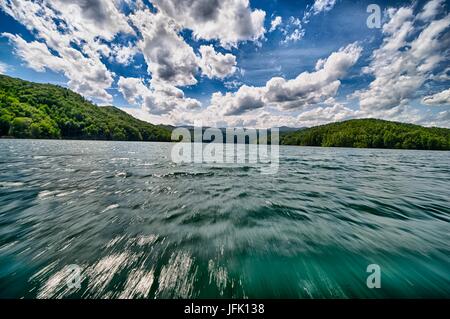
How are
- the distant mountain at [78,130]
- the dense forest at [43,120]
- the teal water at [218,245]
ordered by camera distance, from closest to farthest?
the teal water at [218,245]
the dense forest at [43,120]
the distant mountain at [78,130]

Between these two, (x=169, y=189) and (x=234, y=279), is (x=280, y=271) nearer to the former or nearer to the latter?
(x=234, y=279)

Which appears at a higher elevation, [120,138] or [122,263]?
[120,138]

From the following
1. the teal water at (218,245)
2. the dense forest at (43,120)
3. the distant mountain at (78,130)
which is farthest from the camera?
the distant mountain at (78,130)

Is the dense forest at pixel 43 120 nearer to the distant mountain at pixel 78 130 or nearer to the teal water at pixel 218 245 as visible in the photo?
the distant mountain at pixel 78 130

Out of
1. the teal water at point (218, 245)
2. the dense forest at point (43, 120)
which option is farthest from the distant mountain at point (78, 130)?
the teal water at point (218, 245)

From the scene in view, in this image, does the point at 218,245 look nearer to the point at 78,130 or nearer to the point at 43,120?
the point at 43,120

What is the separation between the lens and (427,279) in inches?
147

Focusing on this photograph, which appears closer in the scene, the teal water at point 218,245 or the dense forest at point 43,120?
the teal water at point 218,245

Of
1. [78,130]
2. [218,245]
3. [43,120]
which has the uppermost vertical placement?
[43,120]

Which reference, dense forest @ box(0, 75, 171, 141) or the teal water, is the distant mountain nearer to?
dense forest @ box(0, 75, 171, 141)

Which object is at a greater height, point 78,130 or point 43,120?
point 43,120

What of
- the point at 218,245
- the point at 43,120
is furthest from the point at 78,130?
the point at 218,245
